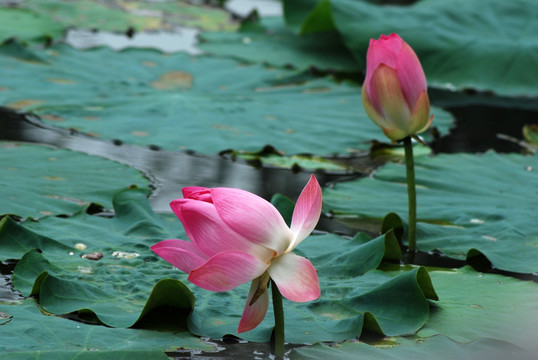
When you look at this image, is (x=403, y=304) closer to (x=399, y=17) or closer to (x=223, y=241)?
(x=223, y=241)

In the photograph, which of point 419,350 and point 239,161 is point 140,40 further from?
point 419,350

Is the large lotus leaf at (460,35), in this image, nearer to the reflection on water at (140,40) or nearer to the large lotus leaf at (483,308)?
the reflection on water at (140,40)

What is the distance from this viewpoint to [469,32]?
131 inches

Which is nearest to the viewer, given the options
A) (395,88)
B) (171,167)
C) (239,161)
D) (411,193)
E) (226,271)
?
(226,271)

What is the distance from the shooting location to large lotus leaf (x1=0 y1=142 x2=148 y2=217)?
Result: 1.58m

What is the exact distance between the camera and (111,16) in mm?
4301

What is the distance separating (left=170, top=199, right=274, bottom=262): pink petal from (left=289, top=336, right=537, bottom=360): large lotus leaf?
0.69ft

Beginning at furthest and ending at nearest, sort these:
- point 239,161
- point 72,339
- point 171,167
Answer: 1. point 239,161
2. point 171,167
3. point 72,339

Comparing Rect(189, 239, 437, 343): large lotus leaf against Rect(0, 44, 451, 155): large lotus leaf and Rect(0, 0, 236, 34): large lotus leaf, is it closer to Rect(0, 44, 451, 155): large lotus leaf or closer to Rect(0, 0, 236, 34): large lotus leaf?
Rect(0, 44, 451, 155): large lotus leaf

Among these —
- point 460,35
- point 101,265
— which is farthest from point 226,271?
point 460,35

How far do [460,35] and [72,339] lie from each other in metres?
2.69

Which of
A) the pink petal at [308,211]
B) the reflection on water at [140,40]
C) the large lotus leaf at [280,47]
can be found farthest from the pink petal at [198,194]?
the reflection on water at [140,40]

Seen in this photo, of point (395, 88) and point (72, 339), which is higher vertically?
point (395, 88)

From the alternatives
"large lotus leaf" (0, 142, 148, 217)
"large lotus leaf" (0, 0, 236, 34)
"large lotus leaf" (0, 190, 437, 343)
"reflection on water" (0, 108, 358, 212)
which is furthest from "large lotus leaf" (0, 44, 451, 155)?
"large lotus leaf" (0, 190, 437, 343)
